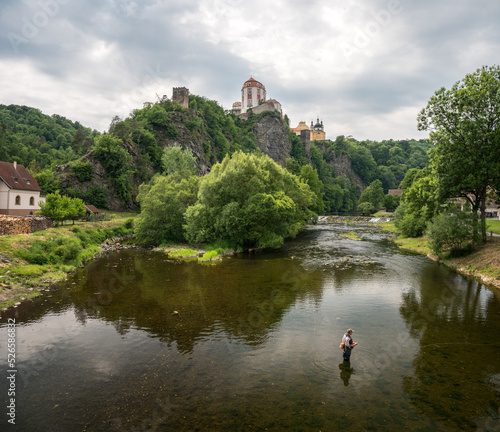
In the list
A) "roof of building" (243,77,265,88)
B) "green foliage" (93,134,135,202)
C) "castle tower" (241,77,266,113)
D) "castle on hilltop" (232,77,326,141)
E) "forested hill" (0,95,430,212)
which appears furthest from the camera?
"roof of building" (243,77,265,88)

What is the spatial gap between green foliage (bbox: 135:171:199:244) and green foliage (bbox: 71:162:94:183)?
26.9 m

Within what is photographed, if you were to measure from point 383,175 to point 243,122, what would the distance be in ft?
303

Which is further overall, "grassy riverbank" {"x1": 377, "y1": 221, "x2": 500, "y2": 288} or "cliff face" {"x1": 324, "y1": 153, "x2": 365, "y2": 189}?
"cliff face" {"x1": 324, "y1": 153, "x2": 365, "y2": 189}

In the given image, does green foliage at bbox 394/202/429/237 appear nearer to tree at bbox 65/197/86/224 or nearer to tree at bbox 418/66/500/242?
tree at bbox 418/66/500/242

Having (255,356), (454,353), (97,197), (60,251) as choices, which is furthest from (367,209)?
(255,356)

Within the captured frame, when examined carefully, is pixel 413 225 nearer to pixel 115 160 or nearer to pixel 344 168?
pixel 115 160

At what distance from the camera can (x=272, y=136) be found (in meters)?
152

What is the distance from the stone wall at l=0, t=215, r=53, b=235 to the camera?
3130cm

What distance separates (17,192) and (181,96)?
78.5m

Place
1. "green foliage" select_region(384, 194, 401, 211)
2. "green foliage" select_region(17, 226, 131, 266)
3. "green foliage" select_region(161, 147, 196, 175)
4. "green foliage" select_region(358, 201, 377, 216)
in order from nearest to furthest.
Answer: "green foliage" select_region(17, 226, 131, 266) → "green foliage" select_region(161, 147, 196, 175) → "green foliage" select_region(358, 201, 377, 216) → "green foliage" select_region(384, 194, 401, 211)

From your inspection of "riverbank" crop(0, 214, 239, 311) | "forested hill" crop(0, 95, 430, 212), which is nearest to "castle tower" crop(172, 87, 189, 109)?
"forested hill" crop(0, 95, 430, 212)

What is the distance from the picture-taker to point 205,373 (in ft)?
40.3

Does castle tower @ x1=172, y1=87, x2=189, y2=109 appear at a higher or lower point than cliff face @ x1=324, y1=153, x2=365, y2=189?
higher

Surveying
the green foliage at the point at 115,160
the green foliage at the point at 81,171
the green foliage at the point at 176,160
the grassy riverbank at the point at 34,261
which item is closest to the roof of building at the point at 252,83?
the green foliage at the point at 176,160
